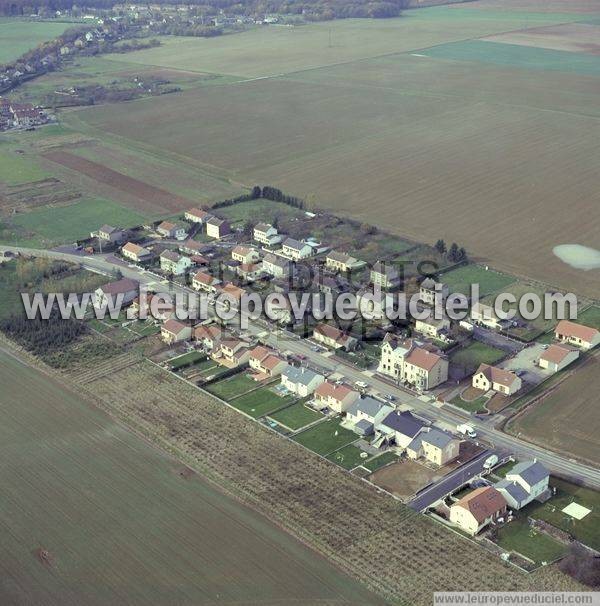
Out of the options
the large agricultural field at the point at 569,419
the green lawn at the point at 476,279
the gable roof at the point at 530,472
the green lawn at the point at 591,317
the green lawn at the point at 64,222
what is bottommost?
the large agricultural field at the point at 569,419

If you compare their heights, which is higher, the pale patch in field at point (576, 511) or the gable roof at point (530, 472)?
the gable roof at point (530, 472)

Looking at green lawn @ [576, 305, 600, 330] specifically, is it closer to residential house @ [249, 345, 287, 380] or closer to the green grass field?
residential house @ [249, 345, 287, 380]

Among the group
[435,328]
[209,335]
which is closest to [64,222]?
[209,335]

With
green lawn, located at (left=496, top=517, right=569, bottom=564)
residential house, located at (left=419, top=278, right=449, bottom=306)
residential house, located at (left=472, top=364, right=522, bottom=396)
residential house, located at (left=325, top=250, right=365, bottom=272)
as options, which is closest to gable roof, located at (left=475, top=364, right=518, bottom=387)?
residential house, located at (left=472, top=364, right=522, bottom=396)

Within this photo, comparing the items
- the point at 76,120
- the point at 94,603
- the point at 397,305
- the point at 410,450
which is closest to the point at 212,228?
the point at 397,305

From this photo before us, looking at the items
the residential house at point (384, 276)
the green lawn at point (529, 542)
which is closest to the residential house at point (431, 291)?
the residential house at point (384, 276)

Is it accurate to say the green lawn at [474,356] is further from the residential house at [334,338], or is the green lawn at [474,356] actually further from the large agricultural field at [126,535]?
the large agricultural field at [126,535]

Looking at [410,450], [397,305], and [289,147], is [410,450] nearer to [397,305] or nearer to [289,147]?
[397,305]
